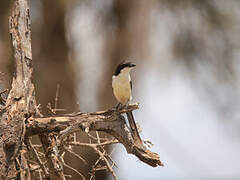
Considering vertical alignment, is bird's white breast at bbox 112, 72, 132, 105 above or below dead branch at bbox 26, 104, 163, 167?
above

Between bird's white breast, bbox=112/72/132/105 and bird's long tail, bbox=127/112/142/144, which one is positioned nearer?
bird's long tail, bbox=127/112/142/144

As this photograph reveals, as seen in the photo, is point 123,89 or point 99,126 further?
point 123,89

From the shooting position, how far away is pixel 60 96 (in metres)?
7.86

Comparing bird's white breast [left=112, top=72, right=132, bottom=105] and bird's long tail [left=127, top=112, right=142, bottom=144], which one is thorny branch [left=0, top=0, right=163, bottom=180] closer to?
bird's long tail [left=127, top=112, right=142, bottom=144]

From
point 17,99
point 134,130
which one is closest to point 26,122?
point 17,99

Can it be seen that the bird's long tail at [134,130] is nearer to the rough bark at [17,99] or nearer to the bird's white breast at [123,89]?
the bird's white breast at [123,89]

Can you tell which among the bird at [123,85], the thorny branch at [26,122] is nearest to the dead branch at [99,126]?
the thorny branch at [26,122]

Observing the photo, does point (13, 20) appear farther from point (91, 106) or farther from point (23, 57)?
point (91, 106)

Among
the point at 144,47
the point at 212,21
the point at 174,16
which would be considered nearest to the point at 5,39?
the point at 144,47

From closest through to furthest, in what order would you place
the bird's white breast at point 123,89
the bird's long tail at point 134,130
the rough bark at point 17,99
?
the rough bark at point 17,99, the bird's long tail at point 134,130, the bird's white breast at point 123,89

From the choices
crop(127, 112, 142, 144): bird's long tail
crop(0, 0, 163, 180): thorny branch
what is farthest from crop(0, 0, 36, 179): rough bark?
crop(127, 112, 142, 144): bird's long tail

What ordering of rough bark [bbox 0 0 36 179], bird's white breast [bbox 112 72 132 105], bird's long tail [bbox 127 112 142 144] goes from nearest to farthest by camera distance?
rough bark [bbox 0 0 36 179] < bird's long tail [bbox 127 112 142 144] < bird's white breast [bbox 112 72 132 105]

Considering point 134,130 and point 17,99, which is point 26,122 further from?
point 134,130

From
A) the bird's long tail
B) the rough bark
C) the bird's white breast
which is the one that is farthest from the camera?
the bird's white breast
